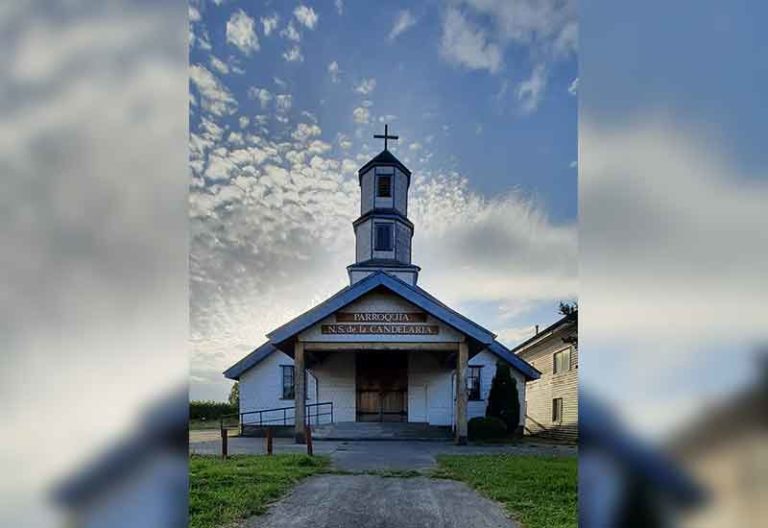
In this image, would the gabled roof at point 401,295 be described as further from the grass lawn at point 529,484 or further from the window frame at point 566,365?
the grass lawn at point 529,484

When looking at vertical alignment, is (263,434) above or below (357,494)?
below

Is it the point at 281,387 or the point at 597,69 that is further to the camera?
the point at 281,387

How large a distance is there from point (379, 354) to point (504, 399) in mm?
2542

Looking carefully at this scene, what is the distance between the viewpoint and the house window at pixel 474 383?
10.8m

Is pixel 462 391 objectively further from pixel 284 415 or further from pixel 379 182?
pixel 284 415

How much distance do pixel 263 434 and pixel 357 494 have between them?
19.8 ft

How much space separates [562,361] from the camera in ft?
22.1

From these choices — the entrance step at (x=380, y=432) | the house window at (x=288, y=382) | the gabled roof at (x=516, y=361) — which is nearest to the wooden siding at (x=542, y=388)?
the gabled roof at (x=516, y=361)

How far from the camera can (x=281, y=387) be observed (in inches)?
436

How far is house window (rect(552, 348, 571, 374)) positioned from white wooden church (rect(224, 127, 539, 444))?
1122 millimetres

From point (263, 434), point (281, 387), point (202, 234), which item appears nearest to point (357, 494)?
point (202, 234)

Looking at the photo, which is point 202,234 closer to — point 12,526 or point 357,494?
point 12,526

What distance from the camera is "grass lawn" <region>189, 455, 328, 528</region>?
10.1ft

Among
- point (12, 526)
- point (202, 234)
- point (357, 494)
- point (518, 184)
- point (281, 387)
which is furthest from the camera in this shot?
point (281, 387)
